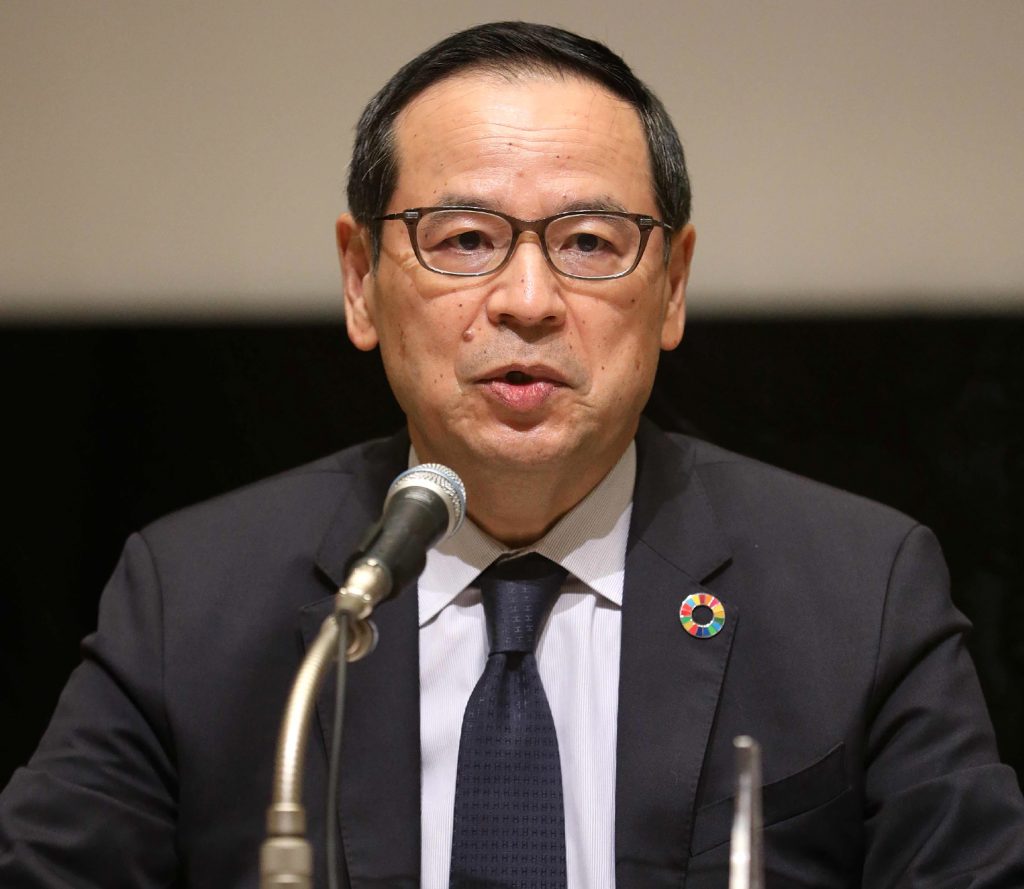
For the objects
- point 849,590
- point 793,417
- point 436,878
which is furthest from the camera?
point 793,417

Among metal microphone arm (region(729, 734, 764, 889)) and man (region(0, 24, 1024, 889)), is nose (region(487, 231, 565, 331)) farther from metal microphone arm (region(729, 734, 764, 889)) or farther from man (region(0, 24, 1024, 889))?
metal microphone arm (region(729, 734, 764, 889))

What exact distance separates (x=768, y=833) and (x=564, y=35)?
116 cm

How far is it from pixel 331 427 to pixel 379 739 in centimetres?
78

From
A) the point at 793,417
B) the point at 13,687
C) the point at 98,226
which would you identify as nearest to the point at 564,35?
the point at 793,417

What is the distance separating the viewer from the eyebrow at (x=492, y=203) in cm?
191

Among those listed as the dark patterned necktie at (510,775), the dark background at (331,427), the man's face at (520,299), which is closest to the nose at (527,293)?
the man's face at (520,299)

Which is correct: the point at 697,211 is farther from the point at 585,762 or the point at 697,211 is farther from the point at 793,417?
the point at 585,762

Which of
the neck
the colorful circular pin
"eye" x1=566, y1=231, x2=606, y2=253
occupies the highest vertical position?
"eye" x1=566, y1=231, x2=606, y2=253

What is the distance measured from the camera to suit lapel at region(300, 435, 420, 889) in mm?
1838

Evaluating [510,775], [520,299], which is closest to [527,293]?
[520,299]

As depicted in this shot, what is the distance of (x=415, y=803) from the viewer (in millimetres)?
1877

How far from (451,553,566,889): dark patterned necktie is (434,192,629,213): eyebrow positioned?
0.55m

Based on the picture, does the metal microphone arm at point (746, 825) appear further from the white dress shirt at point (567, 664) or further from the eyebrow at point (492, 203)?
the eyebrow at point (492, 203)

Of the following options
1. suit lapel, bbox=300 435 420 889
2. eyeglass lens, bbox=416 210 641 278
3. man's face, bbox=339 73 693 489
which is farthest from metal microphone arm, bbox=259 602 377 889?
eyeglass lens, bbox=416 210 641 278
